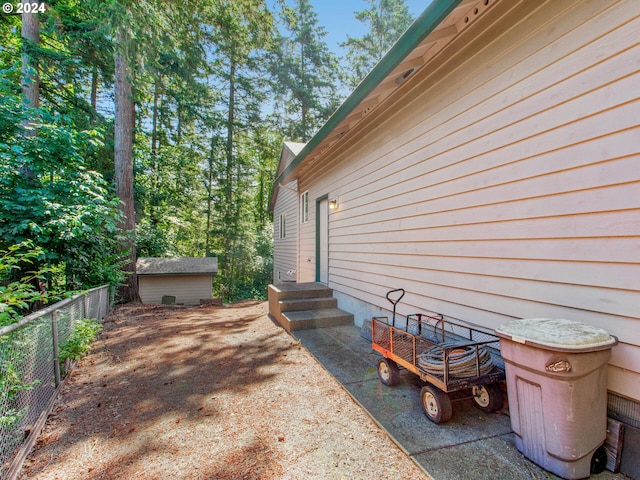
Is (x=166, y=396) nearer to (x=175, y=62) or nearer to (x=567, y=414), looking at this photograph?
(x=567, y=414)

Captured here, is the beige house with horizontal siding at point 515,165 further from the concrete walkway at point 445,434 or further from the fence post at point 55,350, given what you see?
the fence post at point 55,350

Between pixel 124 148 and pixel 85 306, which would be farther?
pixel 124 148

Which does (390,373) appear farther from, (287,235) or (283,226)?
(283,226)

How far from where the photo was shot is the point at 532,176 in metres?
2.69

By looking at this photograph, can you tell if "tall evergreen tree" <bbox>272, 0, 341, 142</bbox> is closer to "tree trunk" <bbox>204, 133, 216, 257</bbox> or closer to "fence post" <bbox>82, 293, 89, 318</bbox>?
"tree trunk" <bbox>204, 133, 216, 257</bbox>

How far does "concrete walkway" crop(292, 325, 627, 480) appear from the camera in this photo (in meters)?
2.02

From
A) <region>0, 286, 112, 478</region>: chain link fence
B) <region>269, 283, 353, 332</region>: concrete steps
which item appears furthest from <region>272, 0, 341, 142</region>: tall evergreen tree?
<region>0, 286, 112, 478</region>: chain link fence

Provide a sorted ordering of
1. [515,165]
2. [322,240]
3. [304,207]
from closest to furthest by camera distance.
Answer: [515,165], [322,240], [304,207]

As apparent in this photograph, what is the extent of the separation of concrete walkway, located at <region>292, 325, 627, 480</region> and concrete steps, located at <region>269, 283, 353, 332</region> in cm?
191

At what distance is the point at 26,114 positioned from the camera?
15.8 feet

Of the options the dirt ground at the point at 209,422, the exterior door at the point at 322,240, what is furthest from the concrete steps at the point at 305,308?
the dirt ground at the point at 209,422

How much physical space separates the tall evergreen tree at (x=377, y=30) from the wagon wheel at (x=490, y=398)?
66.7ft

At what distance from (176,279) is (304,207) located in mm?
7384

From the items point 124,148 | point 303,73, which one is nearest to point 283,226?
point 124,148
